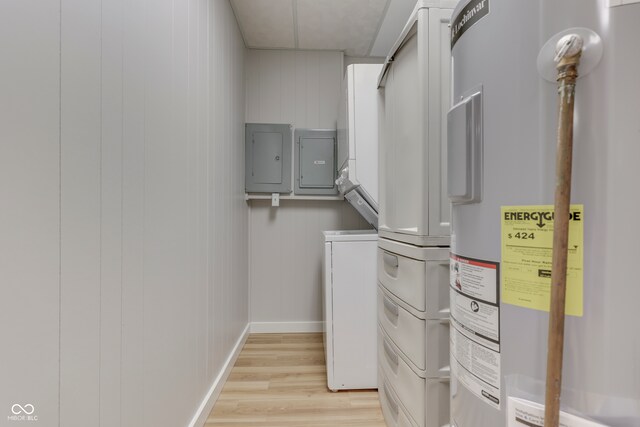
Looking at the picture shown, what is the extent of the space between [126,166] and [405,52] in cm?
109

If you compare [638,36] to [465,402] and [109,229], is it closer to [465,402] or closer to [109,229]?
[465,402]

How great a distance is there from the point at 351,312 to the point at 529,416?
1.25m

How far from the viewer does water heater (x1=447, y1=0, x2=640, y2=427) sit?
0.40 m

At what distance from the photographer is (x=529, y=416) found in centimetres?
46

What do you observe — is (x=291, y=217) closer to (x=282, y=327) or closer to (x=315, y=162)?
(x=315, y=162)

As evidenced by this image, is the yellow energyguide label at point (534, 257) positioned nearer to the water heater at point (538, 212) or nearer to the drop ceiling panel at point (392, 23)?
the water heater at point (538, 212)

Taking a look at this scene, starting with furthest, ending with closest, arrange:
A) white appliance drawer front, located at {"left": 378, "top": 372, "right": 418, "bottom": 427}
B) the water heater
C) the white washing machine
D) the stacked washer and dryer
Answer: the white washing machine, white appliance drawer front, located at {"left": 378, "top": 372, "right": 418, "bottom": 427}, the stacked washer and dryer, the water heater

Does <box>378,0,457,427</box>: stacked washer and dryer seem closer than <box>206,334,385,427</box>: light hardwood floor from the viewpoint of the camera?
Yes

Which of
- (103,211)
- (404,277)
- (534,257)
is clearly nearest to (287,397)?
(404,277)

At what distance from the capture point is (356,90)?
5.93 ft

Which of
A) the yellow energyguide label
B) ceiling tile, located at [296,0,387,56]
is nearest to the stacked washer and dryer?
the yellow energyguide label

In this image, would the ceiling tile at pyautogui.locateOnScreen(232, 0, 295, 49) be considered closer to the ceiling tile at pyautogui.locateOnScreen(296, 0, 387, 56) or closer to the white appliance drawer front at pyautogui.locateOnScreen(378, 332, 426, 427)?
the ceiling tile at pyautogui.locateOnScreen(296, 0, 387, 56)

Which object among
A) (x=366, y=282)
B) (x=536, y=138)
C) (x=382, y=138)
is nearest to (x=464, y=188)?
(x=536, y=138)

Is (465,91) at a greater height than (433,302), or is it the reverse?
(465,91)
